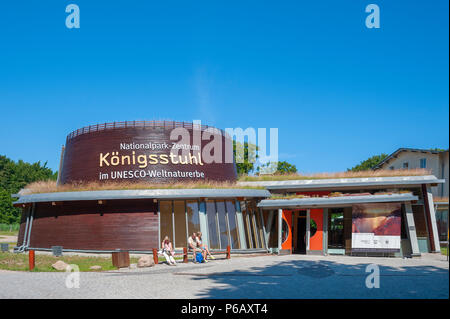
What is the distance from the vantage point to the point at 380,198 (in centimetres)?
2216

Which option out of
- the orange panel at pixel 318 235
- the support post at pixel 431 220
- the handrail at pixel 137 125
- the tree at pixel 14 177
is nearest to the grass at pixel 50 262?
the orange panel at pixel 318 235

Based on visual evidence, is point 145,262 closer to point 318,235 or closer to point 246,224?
point 246,224

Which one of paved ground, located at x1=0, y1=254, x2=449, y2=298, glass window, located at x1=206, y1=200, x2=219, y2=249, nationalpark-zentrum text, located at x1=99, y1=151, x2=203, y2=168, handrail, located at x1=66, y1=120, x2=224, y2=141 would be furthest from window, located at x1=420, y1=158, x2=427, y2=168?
glass window, located at x1=206, y1=200, x2=219, y2=249

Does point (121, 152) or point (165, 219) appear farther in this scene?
point (121, 152)

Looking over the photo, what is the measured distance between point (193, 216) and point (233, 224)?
2435 mm

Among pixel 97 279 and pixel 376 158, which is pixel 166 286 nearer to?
pixel 97 279

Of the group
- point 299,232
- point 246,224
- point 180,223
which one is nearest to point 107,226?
point 180,223

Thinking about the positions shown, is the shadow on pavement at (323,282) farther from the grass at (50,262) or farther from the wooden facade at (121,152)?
the wooden facade at (121,152)

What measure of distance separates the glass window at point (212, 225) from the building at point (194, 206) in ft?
0.18

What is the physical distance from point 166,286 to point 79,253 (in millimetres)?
12360

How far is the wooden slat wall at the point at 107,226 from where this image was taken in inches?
887

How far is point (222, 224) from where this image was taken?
77.4ft

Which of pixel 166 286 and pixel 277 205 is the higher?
pixel 277 205
